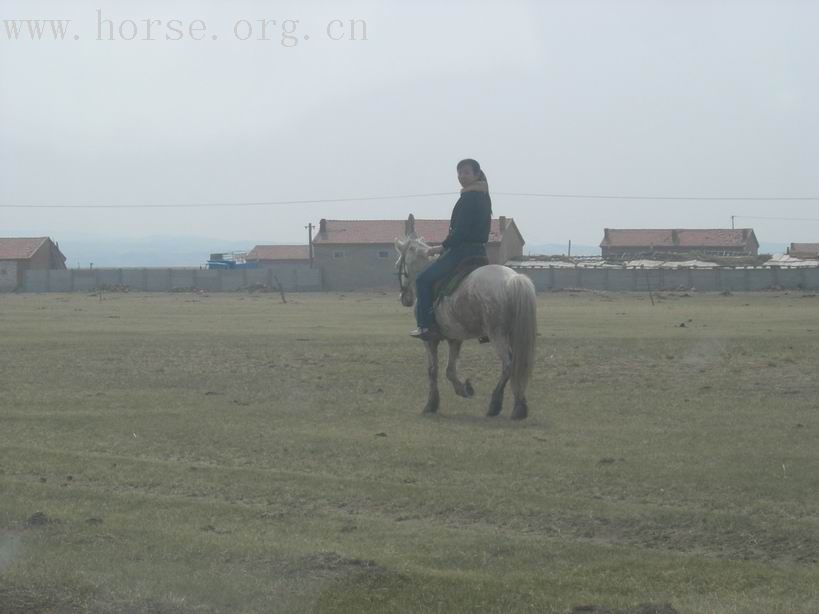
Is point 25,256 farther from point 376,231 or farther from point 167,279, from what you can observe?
point 376,231

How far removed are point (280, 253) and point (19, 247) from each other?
49.4 metres

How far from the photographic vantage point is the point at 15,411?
14.8m

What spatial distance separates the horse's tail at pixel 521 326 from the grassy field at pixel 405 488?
637 mm

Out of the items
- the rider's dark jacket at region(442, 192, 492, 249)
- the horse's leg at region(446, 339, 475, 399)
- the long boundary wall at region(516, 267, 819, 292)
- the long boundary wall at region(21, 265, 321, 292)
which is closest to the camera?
the rider's dark jacket at region(442, 192, 492, 249)

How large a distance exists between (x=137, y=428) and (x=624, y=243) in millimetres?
119917

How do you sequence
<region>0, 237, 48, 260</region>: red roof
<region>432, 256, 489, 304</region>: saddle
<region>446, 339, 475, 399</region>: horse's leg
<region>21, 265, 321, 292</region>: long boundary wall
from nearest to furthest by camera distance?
<region>432, 256, 489, 304</region>: saddle → <region>446, 339, 475, 399</region>: horse's leg → <region>21, 265, 321, 292</region>: long boundary wall → <region>0, 237, 48, 260</region>: red roof

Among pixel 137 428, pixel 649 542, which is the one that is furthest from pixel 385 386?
pixel 649 542

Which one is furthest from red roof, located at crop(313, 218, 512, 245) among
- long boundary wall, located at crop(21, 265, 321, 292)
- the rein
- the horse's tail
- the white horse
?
the horse's tail

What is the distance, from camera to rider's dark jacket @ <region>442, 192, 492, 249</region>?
14531mm

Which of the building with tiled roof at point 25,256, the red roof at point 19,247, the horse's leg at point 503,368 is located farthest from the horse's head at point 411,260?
the red roof at point 19,247

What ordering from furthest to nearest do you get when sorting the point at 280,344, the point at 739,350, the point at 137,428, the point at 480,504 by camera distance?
1. the point at 280,344
2. the point at 739,350
3. the point at 137,428
4. the point at 480,504

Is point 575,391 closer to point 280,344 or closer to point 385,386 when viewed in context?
point 385,386

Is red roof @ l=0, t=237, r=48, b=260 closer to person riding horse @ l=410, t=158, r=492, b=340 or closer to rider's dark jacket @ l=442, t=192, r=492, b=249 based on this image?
person riding horse @ l=410, t=158, r=492, b=340

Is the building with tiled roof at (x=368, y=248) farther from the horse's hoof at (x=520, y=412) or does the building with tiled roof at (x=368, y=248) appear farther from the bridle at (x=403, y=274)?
the horse's hoof at (x=520, y=412)
